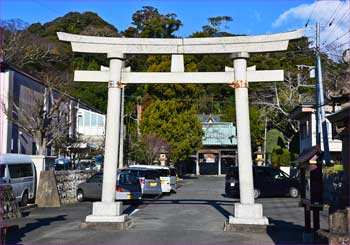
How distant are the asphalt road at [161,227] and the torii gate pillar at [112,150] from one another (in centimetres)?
81

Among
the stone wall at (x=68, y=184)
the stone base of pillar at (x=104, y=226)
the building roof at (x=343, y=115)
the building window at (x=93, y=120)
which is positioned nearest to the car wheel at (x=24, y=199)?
the stone wall at (x=68, y=184)

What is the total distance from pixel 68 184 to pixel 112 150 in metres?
10.2

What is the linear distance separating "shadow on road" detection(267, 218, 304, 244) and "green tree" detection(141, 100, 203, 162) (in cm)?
3200

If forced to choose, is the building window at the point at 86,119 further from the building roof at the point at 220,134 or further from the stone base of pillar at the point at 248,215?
the stone base of pillar at the point at 248,215

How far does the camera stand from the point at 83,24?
3007 inches

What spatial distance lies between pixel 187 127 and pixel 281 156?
9686mm

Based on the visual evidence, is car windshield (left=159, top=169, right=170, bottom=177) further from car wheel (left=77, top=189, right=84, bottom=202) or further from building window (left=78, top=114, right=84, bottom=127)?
building window (left=78, top=114, right=84, bottom=127)

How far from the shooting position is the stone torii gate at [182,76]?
14.7 meters

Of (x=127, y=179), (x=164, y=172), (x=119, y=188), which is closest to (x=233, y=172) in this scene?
(x=164, y=172)

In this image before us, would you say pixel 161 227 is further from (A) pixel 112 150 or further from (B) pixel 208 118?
(B) pixel 208 118

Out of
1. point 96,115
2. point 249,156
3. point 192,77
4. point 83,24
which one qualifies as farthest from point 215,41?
point 83,24

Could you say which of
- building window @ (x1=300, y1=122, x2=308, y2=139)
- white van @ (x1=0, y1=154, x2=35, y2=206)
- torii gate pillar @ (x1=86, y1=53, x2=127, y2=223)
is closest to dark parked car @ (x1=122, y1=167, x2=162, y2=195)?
white van @ (x1=0, y1=154, x2=35, y2=206)

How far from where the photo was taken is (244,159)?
14.7 meters

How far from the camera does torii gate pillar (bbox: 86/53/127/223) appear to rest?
14914 millimetres
